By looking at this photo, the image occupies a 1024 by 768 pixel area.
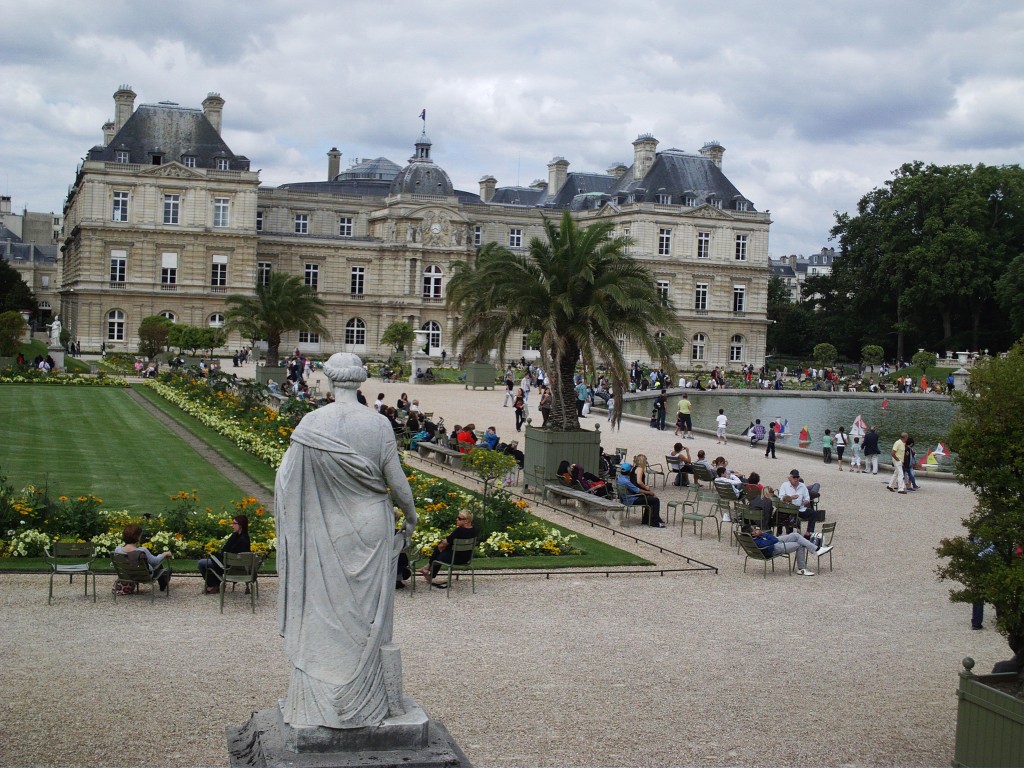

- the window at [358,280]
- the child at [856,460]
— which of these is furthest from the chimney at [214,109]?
the child at [856,460]

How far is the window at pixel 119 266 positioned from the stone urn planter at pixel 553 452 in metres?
42.2

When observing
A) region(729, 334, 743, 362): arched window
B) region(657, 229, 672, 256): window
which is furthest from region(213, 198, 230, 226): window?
region(729, 334, 743, 362): arched window

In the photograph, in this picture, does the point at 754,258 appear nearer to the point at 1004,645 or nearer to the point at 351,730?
the point at 1004,645

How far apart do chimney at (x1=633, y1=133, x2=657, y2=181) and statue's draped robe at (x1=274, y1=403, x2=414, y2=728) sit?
2502 inches

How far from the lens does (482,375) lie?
43344 millimetres

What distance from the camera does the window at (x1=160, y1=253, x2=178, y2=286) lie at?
57.4 metres

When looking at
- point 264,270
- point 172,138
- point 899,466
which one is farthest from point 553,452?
point 264,270

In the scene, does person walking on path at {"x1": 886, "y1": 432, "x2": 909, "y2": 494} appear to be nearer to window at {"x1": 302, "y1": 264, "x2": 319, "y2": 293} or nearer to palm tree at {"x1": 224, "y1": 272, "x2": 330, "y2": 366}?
palm tree at {"x1": 224, "y1": 272, "x2": 330, "y2": 366}

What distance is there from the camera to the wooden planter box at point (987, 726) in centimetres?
687

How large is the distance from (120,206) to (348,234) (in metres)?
15.4

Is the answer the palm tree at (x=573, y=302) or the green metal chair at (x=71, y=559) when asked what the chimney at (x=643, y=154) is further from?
the green metal chair at (x=71, y=559)

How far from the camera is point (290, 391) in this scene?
107 feet

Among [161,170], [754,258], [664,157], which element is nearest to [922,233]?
[754,258]

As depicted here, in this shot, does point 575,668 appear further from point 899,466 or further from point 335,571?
point 899,466
